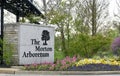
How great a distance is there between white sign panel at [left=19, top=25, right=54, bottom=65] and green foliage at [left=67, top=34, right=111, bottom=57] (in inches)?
263

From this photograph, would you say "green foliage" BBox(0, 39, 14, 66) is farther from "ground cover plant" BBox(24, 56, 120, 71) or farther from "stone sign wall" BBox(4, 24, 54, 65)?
"ground cover plant" BBox(24, 56, 120, 71)

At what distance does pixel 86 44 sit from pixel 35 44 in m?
9.18

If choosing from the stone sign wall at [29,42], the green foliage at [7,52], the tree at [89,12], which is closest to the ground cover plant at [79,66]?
the green foliage at [7,52]

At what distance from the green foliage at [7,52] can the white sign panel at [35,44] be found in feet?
1.82

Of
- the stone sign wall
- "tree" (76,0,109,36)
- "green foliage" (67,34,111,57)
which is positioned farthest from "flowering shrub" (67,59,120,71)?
"tree" (76,0,109,36)

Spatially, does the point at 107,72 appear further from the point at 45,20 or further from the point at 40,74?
the point at 45,20

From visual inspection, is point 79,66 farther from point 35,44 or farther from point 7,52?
point 35,44

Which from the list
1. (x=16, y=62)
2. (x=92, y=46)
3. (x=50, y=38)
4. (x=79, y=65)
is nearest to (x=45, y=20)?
(x=92, y=46)

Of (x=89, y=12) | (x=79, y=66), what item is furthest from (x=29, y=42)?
(x=89, y=12)

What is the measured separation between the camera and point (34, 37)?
27.2 meters

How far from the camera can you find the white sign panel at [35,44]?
26.2m

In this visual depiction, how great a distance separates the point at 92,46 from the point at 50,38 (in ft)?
24.7

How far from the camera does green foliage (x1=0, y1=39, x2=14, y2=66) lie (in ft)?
84.7

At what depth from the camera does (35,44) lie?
2727 cm
